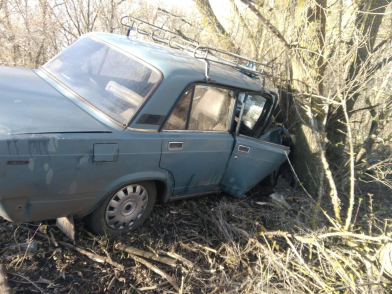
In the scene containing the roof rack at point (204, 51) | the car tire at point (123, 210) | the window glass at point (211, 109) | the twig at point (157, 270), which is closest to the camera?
the twig at point (157, 270)

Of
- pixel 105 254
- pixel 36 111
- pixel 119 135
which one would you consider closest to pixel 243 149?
pixel 119 135

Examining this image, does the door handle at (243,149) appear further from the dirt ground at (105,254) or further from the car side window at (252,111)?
the dirt ground at (105,254)

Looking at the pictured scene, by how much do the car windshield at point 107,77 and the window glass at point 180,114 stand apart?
34 cm

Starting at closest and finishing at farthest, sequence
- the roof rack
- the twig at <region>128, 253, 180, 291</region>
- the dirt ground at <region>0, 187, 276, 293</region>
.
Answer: the dirt ground at <region>0, 187, 276, 293</region>
the twig at <region>128, 253, 180, 291</region>
the roof rack

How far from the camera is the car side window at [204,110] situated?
130 inches

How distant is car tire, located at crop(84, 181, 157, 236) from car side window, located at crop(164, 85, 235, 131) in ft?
2.30

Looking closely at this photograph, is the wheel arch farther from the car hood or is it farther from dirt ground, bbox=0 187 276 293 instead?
the car hood

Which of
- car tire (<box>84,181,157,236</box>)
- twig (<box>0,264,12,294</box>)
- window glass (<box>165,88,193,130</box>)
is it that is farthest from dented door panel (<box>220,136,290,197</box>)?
twig (<box>0,264,12,294</box>)

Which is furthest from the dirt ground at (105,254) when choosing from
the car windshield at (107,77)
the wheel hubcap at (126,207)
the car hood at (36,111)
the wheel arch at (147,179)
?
the car windshield at (107,77)

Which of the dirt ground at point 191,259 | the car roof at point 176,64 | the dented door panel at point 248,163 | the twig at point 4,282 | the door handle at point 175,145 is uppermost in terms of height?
the car roof at point 176,64

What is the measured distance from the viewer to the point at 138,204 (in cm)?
323

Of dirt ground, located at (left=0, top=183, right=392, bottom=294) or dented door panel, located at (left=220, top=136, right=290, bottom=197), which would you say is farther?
dented door panel, located at (left=220, top=136, right=290, bottom=197)

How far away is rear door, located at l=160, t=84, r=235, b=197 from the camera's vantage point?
3.25 metres

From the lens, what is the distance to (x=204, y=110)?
3.58 metres
